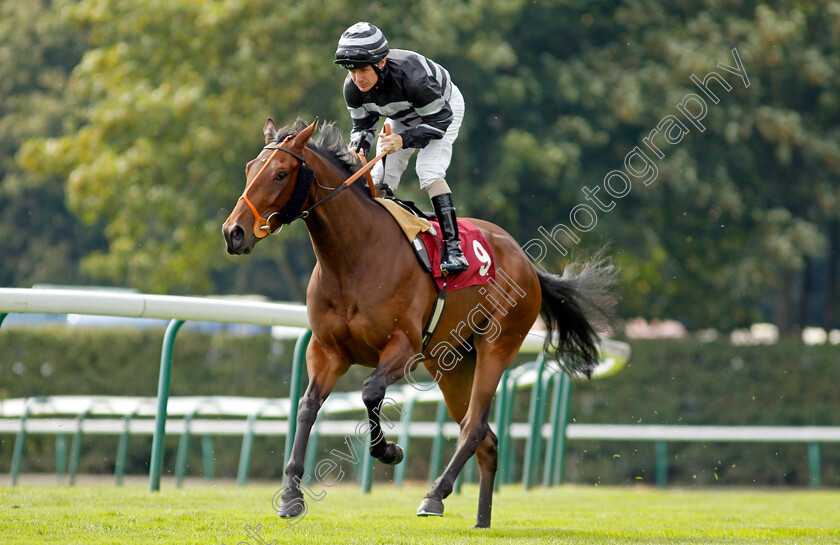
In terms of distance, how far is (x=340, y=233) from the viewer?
509 cm

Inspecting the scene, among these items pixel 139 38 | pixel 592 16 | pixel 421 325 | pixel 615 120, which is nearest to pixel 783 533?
pixel 421 325

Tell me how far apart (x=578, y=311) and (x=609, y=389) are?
29.7ft

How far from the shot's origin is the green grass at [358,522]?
14.1 ft

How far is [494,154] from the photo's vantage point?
16.0 metres

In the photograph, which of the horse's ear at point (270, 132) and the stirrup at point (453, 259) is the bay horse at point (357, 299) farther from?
the stirrup at point (453, 259)

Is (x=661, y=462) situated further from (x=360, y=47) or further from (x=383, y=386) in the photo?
(x=360, y=47)

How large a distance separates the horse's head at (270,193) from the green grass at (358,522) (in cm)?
121

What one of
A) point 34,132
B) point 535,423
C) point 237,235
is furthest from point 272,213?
point 34,132

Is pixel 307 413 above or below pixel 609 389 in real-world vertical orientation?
below

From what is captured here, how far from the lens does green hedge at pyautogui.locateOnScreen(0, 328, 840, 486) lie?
1437 centimetres

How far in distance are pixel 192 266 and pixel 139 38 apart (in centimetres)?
395

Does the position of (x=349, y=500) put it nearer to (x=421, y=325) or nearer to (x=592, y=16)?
(x=421, y=325)

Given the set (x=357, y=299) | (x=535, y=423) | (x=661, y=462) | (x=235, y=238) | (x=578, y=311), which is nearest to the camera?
(x=235, y=238)

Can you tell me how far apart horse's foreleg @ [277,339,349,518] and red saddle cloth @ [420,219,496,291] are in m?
0.73
